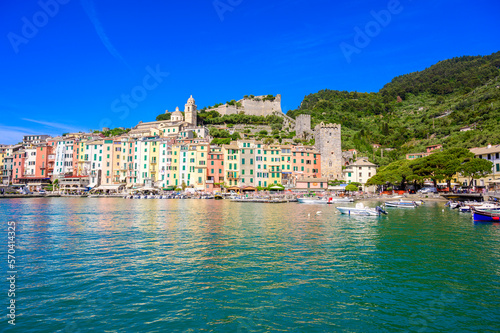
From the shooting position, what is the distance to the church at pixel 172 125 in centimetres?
8844

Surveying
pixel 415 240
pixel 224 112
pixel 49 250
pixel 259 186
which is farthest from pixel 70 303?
pixel 224 112

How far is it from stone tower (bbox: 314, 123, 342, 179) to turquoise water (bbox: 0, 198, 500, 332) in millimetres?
54843

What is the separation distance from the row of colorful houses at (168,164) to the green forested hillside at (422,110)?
28.6 metres

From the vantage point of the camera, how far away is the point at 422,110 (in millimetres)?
116188

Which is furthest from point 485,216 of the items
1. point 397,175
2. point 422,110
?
point 422,110

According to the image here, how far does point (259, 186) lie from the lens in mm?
64375

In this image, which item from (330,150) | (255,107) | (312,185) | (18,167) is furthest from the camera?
(255,107)

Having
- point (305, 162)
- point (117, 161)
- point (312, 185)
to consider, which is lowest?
point (312, 185)

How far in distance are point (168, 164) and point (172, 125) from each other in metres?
26.3

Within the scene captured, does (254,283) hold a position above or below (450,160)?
below

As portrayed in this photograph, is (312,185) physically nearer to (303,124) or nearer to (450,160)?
(450,160)

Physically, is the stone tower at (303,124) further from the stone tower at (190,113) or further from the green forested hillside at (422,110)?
the stone tower at (190,113)

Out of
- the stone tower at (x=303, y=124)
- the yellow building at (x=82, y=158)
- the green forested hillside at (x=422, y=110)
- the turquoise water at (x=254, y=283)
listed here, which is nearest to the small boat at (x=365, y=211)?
the turquoise water at (x=254, y=283)

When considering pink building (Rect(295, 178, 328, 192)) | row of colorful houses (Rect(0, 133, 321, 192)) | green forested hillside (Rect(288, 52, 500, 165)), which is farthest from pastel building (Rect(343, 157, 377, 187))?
green forested hillside (Rect(288, 52, 500, 165))
